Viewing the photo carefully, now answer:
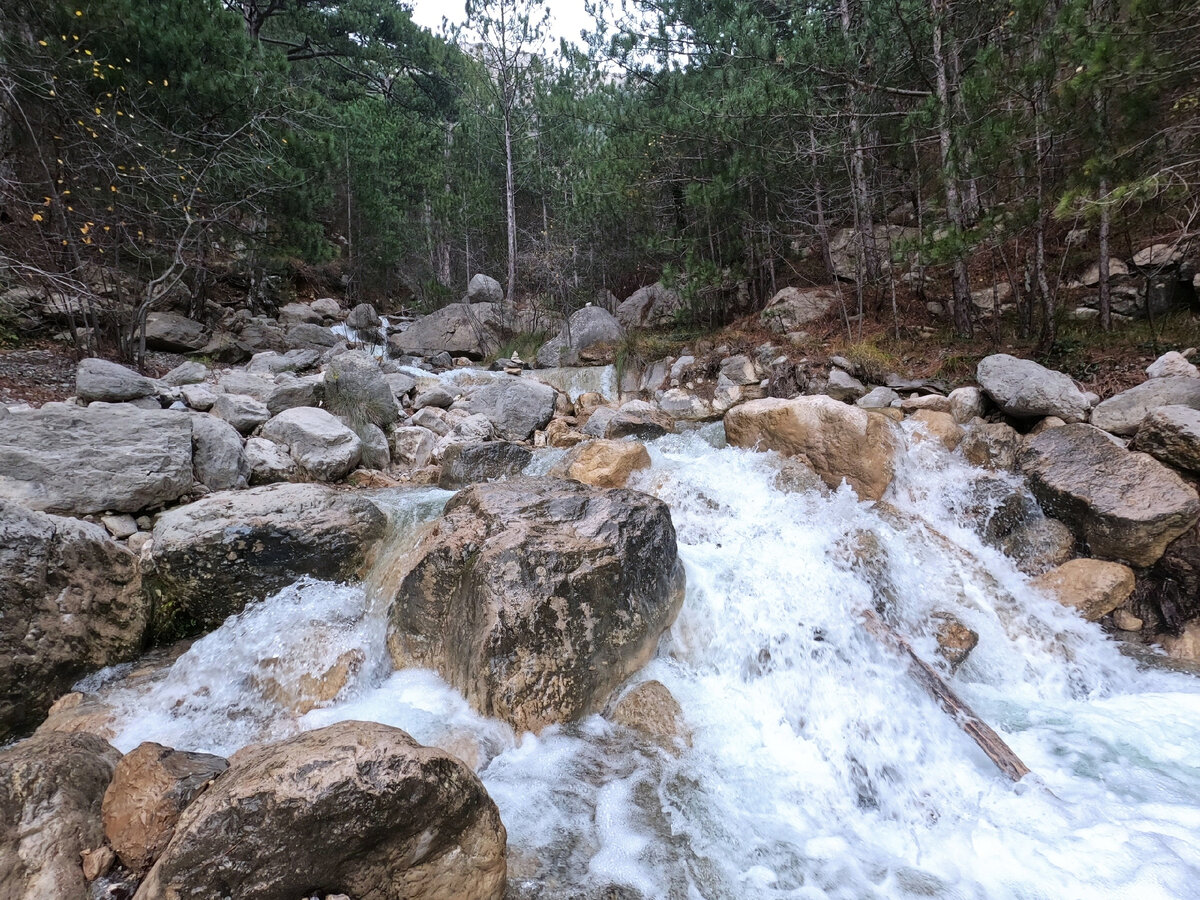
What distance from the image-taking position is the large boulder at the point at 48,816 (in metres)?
2.02

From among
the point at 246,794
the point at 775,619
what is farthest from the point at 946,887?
the point at 246,794

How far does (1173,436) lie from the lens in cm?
474

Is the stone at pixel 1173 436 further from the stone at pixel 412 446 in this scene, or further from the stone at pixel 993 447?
the stone at pixel 412 446

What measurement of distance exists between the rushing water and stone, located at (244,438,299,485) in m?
1.74

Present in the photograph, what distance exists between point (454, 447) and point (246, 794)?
499 centimetres

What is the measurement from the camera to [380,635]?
13.5ft

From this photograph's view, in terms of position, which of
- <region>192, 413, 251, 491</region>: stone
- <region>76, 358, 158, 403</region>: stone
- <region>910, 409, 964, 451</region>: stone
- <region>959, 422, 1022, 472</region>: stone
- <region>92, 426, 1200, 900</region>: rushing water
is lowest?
<region>92, 426, 1200, 900</region>: rushing water

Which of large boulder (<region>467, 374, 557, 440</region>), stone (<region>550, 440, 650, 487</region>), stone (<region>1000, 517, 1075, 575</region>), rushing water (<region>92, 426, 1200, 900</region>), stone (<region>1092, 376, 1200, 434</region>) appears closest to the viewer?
rushing water (<region>92, 426, 1200, 900</region>)

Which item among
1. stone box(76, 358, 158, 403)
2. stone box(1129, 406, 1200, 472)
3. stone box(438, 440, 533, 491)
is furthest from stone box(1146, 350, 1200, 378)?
stone box(76, 358, 158, 403)

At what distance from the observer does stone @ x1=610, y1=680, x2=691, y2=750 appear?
11.0 ft

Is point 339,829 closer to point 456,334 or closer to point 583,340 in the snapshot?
point 583,340

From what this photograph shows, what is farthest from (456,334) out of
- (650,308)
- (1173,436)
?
(1173,436)

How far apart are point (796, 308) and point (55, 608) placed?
11340 mm

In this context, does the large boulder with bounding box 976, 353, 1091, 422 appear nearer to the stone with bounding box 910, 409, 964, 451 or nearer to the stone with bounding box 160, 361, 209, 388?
the stone with bounding box 910, 409, 964, 451
